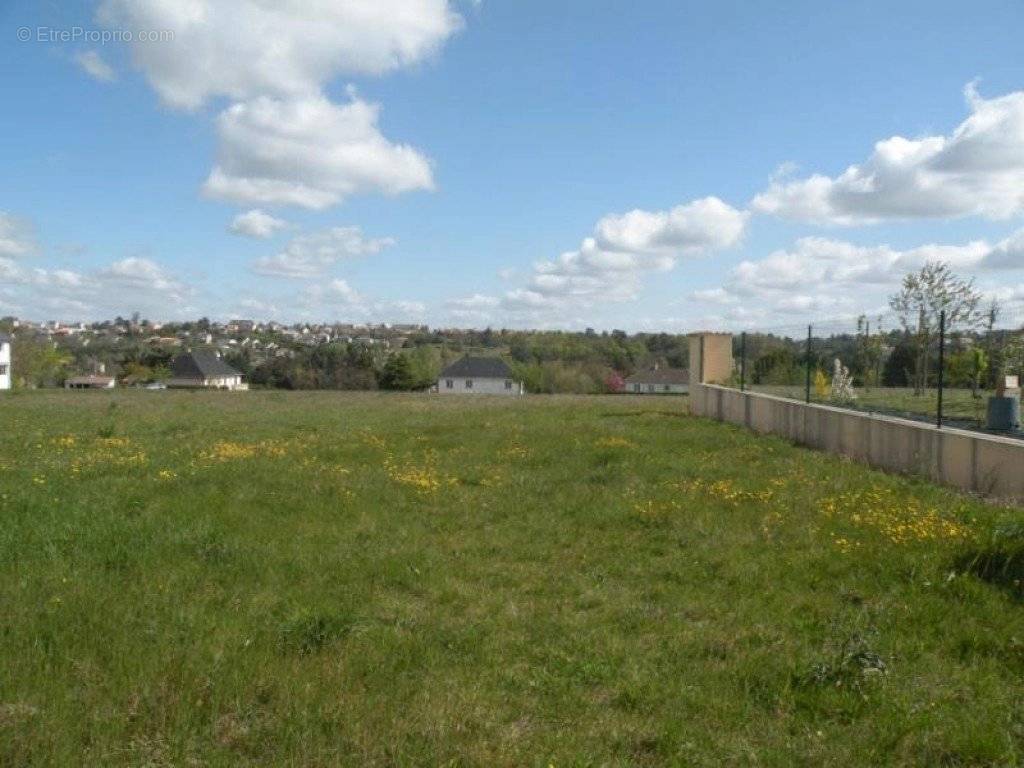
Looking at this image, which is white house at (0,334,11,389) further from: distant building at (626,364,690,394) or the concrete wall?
the concrete wall

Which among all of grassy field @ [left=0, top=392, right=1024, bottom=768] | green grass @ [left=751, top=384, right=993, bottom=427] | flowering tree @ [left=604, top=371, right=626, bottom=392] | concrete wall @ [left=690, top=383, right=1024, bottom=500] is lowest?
→ flowering tree @ [left=604, top=371, right=626, bottom=392]

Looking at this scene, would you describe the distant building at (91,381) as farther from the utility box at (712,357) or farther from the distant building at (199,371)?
the utility box at (712,357)

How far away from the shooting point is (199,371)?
8481cm

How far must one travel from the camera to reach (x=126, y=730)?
3.71 m

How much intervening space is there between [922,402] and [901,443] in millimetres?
1021

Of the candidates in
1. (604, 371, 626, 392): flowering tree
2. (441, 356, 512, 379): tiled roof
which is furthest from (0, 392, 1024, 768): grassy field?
(441, 356, 512, 379): tiled roof

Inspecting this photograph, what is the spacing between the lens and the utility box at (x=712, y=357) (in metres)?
22.6

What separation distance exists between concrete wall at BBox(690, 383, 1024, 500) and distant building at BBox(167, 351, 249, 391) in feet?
245

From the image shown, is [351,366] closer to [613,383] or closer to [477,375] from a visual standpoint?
[477,375]

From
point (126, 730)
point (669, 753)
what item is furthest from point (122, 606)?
point (669, 753)

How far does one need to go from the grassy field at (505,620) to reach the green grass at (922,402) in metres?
1.98

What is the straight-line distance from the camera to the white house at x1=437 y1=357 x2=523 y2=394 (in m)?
86.2

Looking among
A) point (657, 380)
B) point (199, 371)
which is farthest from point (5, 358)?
point (657, 380)

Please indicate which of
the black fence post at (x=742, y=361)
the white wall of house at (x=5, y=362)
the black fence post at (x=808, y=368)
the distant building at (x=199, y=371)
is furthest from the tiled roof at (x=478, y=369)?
the black fence post at (x=808, y=368)
